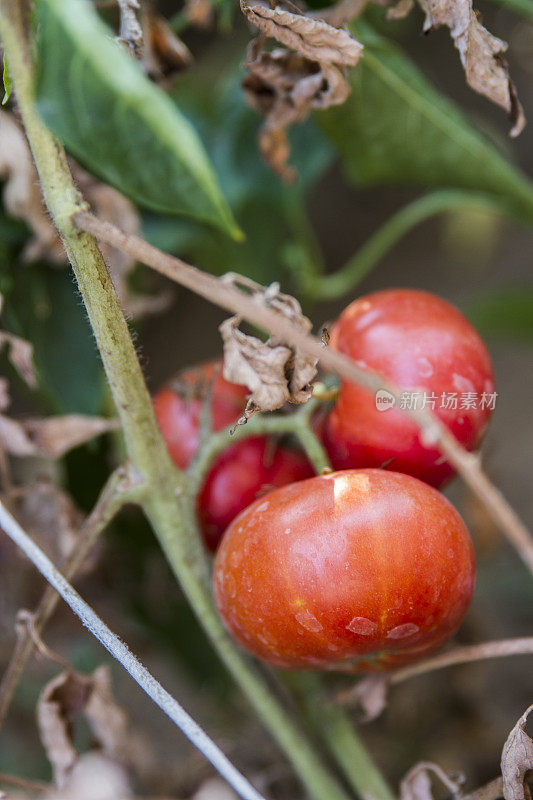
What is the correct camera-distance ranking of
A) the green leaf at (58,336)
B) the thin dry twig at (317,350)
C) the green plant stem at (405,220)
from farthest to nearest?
the green plant stem at (405,220)
the green leaf at (58,336)
the thin dry twig at (317,350)

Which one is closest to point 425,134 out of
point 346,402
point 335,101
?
point 335,101

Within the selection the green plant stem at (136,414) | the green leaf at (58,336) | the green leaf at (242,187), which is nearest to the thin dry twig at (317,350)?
the green plant stem at (136,414)

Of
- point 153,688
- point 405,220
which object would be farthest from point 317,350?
point 405,220

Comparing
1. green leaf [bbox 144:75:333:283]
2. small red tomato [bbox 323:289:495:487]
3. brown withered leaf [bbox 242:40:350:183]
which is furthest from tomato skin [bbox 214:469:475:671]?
green leaf [bbox 144:75:333:283]

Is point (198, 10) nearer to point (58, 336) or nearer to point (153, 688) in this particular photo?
point (58, 336)

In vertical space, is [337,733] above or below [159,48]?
below

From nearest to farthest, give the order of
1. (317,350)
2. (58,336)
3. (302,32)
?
(317,350), (302,32), (58,336)

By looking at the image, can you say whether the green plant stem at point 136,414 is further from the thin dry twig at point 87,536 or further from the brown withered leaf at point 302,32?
the brown withered leaf at point 302,32
